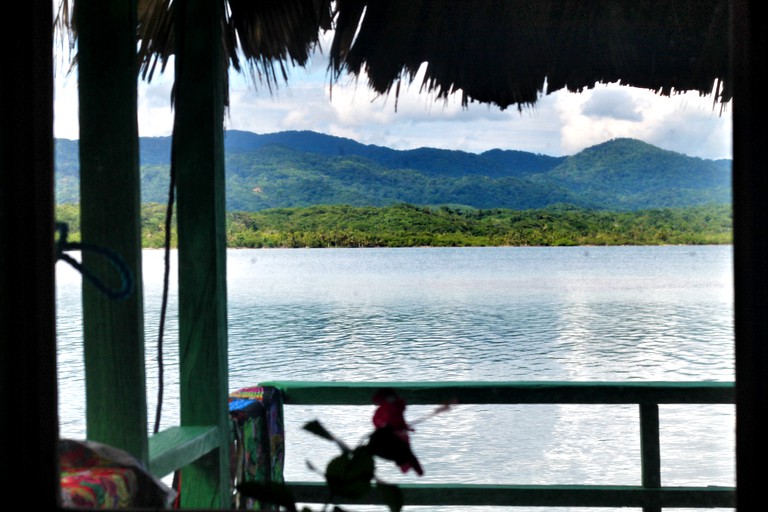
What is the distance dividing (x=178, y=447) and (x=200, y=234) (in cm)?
42

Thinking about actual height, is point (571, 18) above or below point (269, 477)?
above

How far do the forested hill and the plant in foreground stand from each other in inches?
876

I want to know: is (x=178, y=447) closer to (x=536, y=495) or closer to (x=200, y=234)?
(x=200, y=234)

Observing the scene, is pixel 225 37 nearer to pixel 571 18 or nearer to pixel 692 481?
pixel 571 18

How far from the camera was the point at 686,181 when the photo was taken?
98.2 ft

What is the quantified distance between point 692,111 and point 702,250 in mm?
9528

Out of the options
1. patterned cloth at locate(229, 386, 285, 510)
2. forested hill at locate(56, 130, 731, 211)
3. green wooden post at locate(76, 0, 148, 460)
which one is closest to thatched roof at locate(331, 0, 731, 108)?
green wooden post at locate(76, 0, 148, 460)

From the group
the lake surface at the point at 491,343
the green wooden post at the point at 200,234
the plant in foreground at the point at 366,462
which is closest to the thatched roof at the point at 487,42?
the green wooden post at the point at 200,234

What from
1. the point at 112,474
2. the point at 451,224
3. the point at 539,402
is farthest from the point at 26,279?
the point at 451,224

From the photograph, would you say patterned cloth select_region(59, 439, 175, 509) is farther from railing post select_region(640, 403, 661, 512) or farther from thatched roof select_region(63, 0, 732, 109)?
railing post select_region(640, 403, 661, 512)

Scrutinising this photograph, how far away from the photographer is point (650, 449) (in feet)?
7.59

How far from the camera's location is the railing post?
7.54 ft

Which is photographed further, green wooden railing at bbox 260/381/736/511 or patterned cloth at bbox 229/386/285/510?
green wooden railing at bbox 260/381/736/511

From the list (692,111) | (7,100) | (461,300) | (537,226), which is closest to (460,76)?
(7,100)
